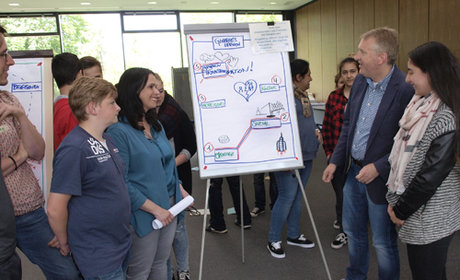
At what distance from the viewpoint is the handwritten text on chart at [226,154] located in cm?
201

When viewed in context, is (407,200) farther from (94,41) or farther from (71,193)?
(94,41)

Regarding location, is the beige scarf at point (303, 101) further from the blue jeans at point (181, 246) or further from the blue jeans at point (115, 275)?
the blue jeans at point (115, 275)

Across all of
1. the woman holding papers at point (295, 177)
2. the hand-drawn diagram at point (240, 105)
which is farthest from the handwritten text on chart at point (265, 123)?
the woman holding papers at point (295, 177)

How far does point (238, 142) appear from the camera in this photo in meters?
2.03

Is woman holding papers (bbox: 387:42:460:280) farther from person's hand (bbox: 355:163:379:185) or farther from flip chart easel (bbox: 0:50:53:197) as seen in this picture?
flip chart easel (bbox: 0:50:53:197)

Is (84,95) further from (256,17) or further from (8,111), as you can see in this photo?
(256,17)

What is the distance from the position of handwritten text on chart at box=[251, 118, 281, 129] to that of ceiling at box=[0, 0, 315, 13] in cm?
696

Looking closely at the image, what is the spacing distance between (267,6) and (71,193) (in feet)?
30.4

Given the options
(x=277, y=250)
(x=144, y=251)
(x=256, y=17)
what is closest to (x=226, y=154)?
(x=144, y=251)

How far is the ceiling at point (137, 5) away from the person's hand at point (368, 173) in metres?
7.48

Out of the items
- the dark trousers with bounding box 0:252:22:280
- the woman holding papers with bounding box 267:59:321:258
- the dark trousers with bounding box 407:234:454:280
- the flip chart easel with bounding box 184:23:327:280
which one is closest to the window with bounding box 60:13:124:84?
the woman holding papers with bounding box 267:59:321:258

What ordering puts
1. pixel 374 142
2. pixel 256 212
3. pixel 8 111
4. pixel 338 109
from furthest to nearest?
1. pixel 256 212
2. pixel 338 109
3. pixel 374 142
4. pixel 8 111

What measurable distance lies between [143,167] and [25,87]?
708 mm

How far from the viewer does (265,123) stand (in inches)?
81.4
